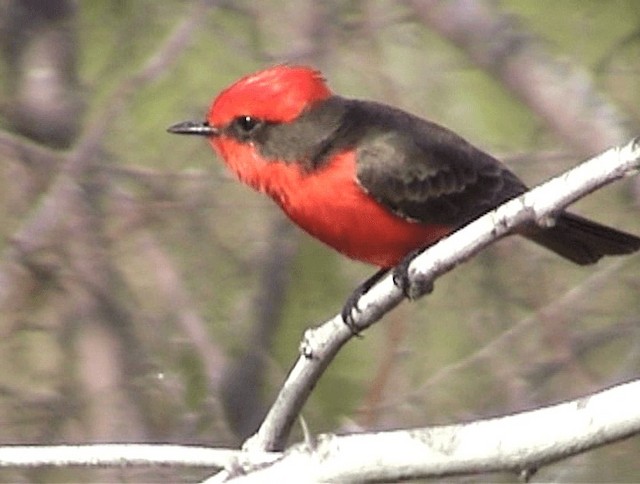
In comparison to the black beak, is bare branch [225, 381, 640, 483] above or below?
above

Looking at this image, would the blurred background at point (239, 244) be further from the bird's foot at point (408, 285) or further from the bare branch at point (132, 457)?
the bare branch at point (132, 457)

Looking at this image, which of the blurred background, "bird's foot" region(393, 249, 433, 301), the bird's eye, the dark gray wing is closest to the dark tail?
the dark gray wing

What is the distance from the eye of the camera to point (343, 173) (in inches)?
133

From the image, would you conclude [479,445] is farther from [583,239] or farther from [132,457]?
[583,239]

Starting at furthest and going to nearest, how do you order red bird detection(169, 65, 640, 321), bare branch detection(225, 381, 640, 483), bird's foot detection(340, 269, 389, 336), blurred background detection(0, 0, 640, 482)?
blurred background detection(0, 0, 640, 482), red bird detection(169, 65, 640, 321), bird's foot detection(340, 269, 389, 336), bare branch detection(225, 381, 640, 483)

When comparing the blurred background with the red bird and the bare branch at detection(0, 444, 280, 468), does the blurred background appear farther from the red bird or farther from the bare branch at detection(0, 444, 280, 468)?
the bare branch at detection(0, 444, 280, 468)

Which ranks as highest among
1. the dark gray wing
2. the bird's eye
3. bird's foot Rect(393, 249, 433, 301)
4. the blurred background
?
bird's foot Rect(393, 249, 433, 301)

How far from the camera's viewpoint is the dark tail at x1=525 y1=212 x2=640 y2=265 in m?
3.38

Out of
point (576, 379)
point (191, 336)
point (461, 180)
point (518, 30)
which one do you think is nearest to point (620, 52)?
point (518, 30)

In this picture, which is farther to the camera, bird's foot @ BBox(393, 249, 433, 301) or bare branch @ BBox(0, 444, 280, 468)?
bird's foot @ BBox(393, 249, 433, 301)

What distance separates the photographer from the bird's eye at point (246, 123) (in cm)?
338

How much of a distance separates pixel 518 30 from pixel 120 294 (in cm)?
159

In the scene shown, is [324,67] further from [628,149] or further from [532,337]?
[628,149]

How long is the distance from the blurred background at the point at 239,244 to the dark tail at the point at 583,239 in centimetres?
115
